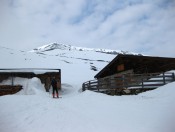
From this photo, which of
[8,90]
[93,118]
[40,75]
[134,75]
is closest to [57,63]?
[40,75]

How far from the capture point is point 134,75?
61.6ft

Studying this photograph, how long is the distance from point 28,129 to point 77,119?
7.00ft

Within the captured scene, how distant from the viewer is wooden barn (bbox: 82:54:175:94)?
17562 millimetres

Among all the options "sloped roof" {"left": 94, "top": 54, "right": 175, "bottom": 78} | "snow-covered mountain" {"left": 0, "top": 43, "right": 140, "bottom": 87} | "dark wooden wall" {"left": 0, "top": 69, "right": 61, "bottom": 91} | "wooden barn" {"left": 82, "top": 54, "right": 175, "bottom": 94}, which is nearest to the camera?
"wooden barn" {"left": 82, "top": 54, "right": 175, "bottom": 94}

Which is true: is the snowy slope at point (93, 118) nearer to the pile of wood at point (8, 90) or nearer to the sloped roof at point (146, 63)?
the sloped roof at point (146, 63)

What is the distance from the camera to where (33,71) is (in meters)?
30.3

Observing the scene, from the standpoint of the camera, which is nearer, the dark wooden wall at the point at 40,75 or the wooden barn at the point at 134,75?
the wooden barn at the point at 134,75

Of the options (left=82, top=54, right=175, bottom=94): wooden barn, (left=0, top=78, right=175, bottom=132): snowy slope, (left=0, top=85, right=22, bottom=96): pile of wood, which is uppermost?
(left=82, top=54, right=175, bottom=94): wooden barn

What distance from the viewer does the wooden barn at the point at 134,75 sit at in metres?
17.6

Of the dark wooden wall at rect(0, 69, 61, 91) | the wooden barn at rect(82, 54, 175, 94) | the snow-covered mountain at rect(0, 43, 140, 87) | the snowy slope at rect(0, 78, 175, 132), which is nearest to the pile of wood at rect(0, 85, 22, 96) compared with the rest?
the dark wooden wall at rect(0, 69, 61, 91)

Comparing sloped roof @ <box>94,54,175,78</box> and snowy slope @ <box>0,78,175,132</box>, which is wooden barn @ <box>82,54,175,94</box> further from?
snowy slope @ <box>0,78,175,132</box>

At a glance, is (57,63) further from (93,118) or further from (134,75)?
(93,118)

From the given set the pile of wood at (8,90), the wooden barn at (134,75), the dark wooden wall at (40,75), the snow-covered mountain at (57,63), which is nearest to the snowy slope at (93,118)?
the wooden barn at (134,75)

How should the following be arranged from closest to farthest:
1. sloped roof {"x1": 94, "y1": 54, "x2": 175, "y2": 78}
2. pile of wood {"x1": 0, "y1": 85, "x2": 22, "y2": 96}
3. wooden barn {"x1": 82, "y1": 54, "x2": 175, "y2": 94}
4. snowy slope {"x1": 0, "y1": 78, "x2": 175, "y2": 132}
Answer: snowy slope {"x1": 0, "y1": 78, "x2": 175, "y2": 132} < wooden barn {"x1": 82, "y1": 54, "x2": 175, "y2": 94} < sloped roof {"x1": 94, "y1": 54, "x2": 175, "y2": 78} < pile of wood {"x1": 0, "y1": 85, "x2": 22, "y2": 96}
